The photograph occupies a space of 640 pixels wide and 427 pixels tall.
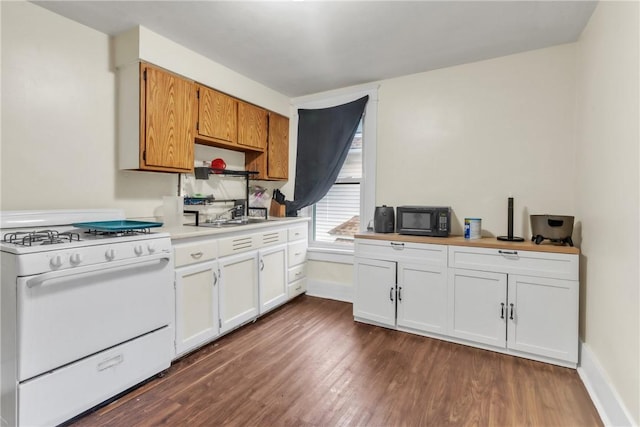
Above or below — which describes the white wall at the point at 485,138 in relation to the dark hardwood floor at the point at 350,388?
above

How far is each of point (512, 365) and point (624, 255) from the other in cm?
113

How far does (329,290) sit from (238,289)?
1306 millimetres

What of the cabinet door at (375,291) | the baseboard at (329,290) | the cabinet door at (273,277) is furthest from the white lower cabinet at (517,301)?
the cabinet door at (273,277)

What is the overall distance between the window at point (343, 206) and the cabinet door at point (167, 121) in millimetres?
1703

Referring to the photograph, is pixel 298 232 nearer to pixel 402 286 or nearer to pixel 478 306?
→ pixel 402 286

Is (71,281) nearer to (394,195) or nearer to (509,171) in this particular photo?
(394,195)

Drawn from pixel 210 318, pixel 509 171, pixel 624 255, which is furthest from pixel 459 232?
pixel 210 318

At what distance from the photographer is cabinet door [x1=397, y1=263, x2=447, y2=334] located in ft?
8.68

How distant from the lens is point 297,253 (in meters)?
3.60

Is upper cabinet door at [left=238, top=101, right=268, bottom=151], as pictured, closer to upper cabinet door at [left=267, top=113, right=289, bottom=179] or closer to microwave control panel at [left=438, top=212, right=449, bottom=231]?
upper cabinet door at [left=267, top=113, right=289, bottom=179]

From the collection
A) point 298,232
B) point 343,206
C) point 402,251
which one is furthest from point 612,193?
point 298,232

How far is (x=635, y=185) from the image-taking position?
4.79 ft

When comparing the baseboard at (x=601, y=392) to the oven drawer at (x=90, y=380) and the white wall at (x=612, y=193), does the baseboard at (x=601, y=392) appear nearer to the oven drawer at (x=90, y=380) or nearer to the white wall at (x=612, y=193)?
the white wall at (x=612, y=193)

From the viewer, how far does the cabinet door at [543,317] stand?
2201 mm
